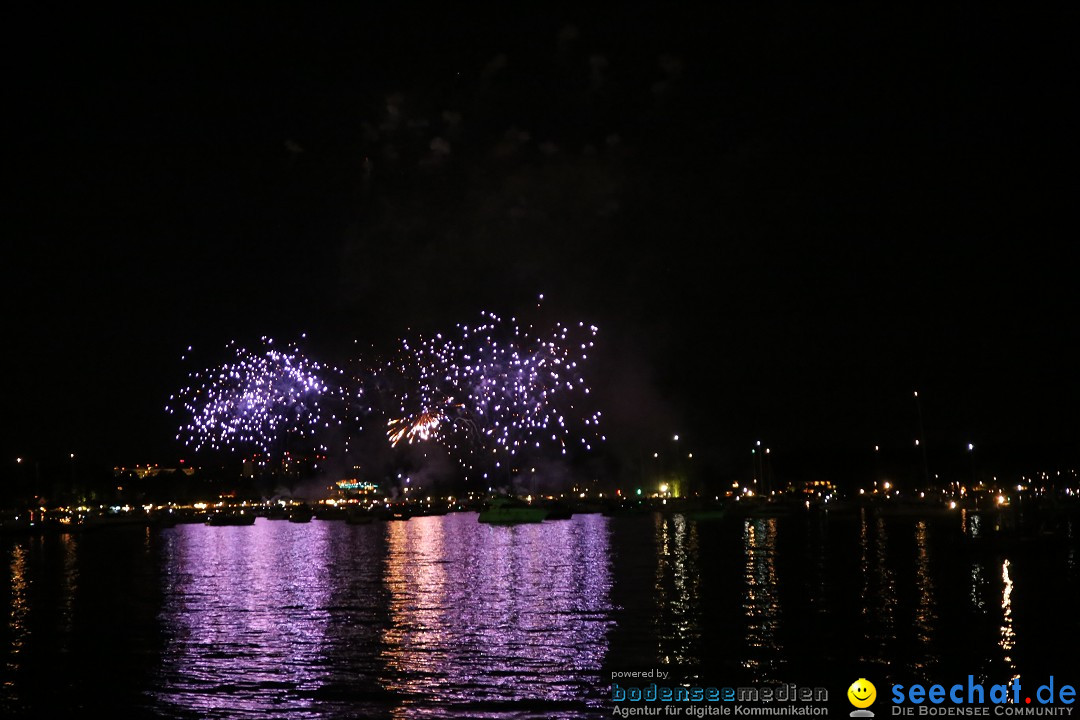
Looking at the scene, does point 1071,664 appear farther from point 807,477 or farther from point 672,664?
point 807,477

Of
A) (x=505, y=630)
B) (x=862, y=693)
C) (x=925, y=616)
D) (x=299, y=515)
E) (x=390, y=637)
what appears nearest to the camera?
(x=862, y=693)

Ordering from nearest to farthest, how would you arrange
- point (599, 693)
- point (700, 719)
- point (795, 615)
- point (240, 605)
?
point (700, 719) < point (599, 693) < point (795, 615) < point (240, 605)

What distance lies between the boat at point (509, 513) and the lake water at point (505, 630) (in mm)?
47137

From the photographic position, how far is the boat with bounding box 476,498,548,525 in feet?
278

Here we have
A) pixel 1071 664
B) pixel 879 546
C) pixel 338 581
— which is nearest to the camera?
pixel 1071 664

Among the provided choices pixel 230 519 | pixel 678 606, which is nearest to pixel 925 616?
pixel 678 606

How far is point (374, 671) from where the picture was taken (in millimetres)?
16016

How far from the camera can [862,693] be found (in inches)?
549

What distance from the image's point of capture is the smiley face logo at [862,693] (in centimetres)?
1348

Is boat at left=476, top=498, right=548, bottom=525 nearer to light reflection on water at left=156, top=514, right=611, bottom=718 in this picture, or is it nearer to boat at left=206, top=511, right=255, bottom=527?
boat at left=206, top=511, right=255, bottom=527

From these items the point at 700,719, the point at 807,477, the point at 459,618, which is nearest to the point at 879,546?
the point at 459,618

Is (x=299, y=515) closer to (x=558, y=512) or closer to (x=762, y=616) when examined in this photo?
(x=558, y=512)

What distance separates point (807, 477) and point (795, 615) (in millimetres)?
162954

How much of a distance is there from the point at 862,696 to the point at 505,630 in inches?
310
